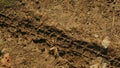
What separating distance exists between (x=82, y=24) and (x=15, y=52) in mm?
925

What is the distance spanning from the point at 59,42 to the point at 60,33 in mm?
146

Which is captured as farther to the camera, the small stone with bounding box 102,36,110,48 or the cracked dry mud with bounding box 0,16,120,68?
the small stone with bounding box 102,36,110,48

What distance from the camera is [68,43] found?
3811 millimetres

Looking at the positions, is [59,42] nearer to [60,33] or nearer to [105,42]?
[60,33]

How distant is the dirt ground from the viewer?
3.66m

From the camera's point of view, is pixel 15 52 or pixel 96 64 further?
pixel 15 52

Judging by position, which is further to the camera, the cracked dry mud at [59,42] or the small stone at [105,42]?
the small stone at [105,42]

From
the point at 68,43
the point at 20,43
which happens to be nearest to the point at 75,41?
the point at 68,43

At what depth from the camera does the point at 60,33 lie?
12.9 ft

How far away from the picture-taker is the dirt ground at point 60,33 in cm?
366

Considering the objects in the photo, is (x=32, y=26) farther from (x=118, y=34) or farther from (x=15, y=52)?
(x=118, y=34)

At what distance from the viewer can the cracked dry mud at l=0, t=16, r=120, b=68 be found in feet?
12.0

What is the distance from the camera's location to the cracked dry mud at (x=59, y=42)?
12.0 ft

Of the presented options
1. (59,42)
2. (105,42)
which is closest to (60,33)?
(59,42)
